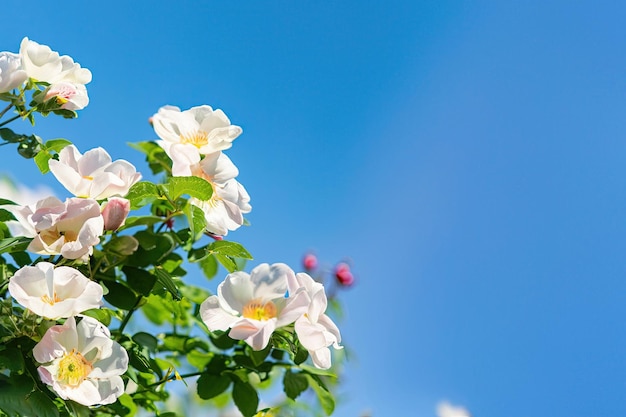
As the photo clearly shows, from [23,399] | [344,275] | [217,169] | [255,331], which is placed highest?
[344,275]

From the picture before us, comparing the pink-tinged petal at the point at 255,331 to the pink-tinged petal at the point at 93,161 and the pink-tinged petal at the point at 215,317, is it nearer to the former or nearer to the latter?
the pink-tinged petal at the point at 215,317

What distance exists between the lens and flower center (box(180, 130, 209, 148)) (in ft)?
4.22

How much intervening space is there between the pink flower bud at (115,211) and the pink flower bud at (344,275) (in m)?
1.18

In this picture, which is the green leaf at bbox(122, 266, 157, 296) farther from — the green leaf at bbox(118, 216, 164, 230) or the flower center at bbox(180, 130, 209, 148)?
the flower center at bbox(180, 130, 209, 148)

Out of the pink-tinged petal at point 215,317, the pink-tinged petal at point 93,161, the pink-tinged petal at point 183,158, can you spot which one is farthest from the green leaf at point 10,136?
the pink-tinged petal at point 215,317

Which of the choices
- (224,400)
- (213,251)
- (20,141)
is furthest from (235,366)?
(224,400)

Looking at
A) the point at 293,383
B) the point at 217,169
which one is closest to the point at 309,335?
the point at 217,169

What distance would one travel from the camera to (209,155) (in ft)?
4.14

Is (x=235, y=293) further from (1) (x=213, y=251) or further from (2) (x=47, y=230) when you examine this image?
(2) (x=47, y=230)

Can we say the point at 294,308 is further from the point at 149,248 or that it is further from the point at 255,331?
the point at 149,248

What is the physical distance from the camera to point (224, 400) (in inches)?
90.8

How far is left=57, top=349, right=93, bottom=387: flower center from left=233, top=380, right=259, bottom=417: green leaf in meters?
0.42

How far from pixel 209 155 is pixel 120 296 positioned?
1.00ft

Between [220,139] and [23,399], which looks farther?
[220,139]
